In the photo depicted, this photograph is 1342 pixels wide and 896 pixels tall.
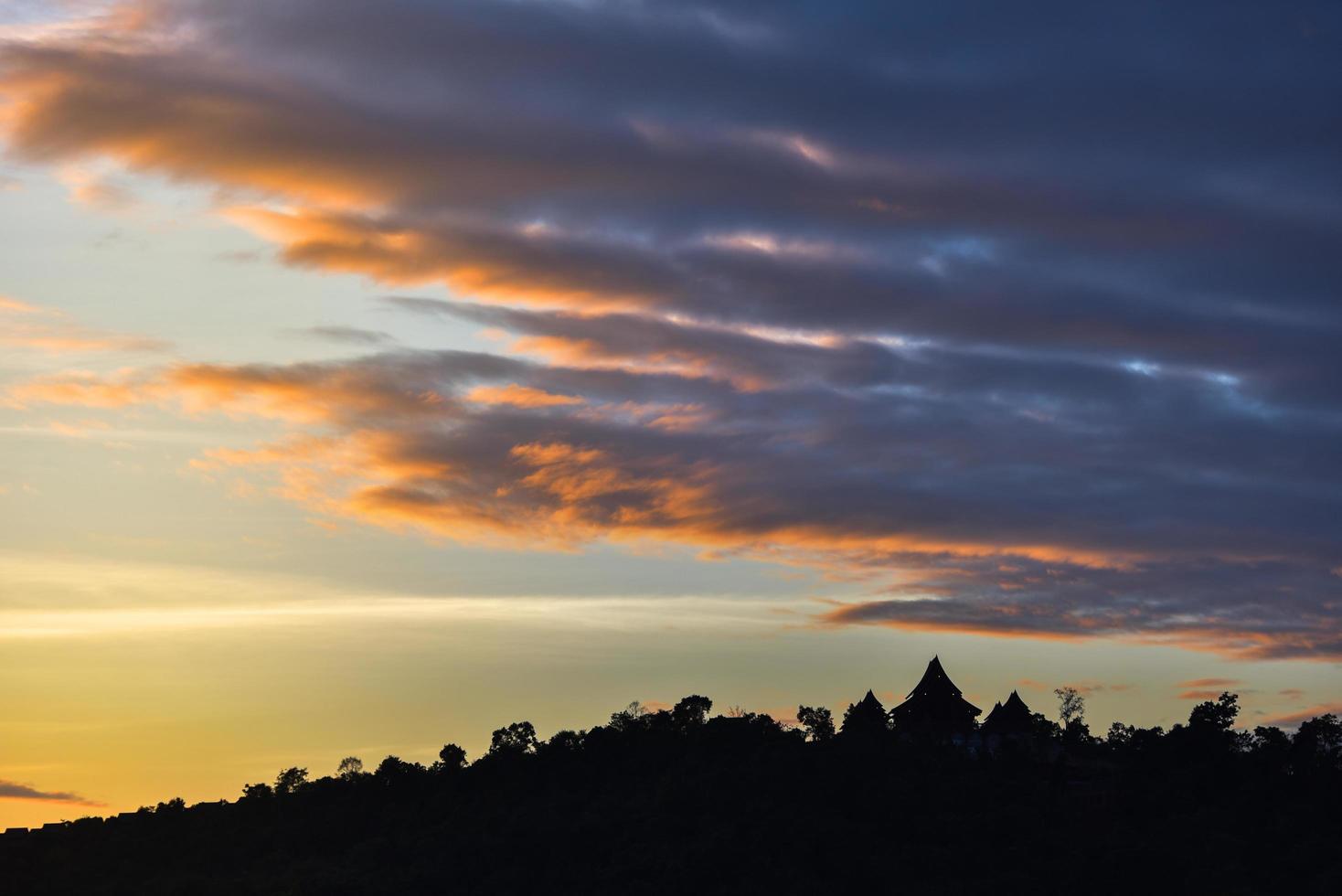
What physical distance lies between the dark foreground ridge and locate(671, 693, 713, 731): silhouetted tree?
0.21 m

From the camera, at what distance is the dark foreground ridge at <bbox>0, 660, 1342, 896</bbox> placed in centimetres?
11506

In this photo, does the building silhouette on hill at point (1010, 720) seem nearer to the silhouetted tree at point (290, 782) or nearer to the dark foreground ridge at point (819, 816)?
the dark foreground ridge at point (819, 816)

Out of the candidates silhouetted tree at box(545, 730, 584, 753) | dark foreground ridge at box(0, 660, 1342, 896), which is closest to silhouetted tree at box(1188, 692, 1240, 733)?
dark foreground ridge at box(0, 660, 1342, 896)

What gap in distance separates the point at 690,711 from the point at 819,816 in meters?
35.3

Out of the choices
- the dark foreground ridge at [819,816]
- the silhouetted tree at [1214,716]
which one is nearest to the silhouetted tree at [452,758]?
the dark foreground ridge at [819,816]

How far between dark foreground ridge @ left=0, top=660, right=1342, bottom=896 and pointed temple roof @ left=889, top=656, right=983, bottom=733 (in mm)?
183

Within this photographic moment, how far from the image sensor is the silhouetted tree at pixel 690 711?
167000 mm

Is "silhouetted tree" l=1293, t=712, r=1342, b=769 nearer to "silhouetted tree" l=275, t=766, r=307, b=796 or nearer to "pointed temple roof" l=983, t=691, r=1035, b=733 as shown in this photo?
"pointed temple roof" l=983, t=691, r=1035, b=733

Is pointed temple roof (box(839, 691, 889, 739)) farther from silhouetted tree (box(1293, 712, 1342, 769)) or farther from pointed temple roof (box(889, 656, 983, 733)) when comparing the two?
silhouetted tree (box(1293, 712, 1342, 769))

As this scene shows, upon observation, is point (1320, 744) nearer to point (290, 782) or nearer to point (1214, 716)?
point (1214, 716)

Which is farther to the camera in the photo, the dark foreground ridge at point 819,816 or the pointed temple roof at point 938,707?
the pointed temple roof at point 938,707

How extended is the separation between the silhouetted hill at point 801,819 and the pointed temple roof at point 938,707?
5.04 feet

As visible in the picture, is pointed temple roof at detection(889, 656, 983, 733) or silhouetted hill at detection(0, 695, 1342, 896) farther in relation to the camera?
pointed temple roof at detection(889, 656, 983, 733)

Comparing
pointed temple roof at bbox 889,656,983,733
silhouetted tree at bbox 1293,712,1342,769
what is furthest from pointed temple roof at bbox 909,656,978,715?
silhouetted tree at bbox 1293,712,1342,769
